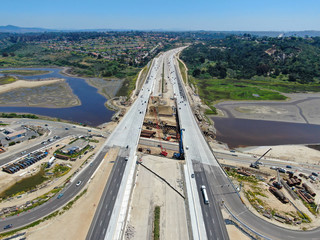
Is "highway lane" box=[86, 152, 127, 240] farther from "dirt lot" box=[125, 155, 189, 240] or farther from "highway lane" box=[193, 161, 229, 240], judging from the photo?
"highway lane" box=[193, 161, 229, 240]

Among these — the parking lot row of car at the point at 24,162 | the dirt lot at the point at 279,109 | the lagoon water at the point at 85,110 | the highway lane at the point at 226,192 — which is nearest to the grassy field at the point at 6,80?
the lagoon water at the point at 85,110

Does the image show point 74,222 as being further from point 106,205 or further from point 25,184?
point 25,184

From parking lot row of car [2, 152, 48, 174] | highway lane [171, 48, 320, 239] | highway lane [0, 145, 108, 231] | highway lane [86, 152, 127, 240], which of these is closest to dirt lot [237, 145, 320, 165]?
highway lane [171, 48, 320, 239]

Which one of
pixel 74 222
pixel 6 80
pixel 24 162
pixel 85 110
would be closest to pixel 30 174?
pixel 24 162

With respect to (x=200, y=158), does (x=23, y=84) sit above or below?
above

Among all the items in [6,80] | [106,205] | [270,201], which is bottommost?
[270,201]

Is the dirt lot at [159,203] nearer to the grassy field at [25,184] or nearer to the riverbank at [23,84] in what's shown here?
the grassy field at [25,184]

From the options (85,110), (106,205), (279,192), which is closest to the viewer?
(106,205)
